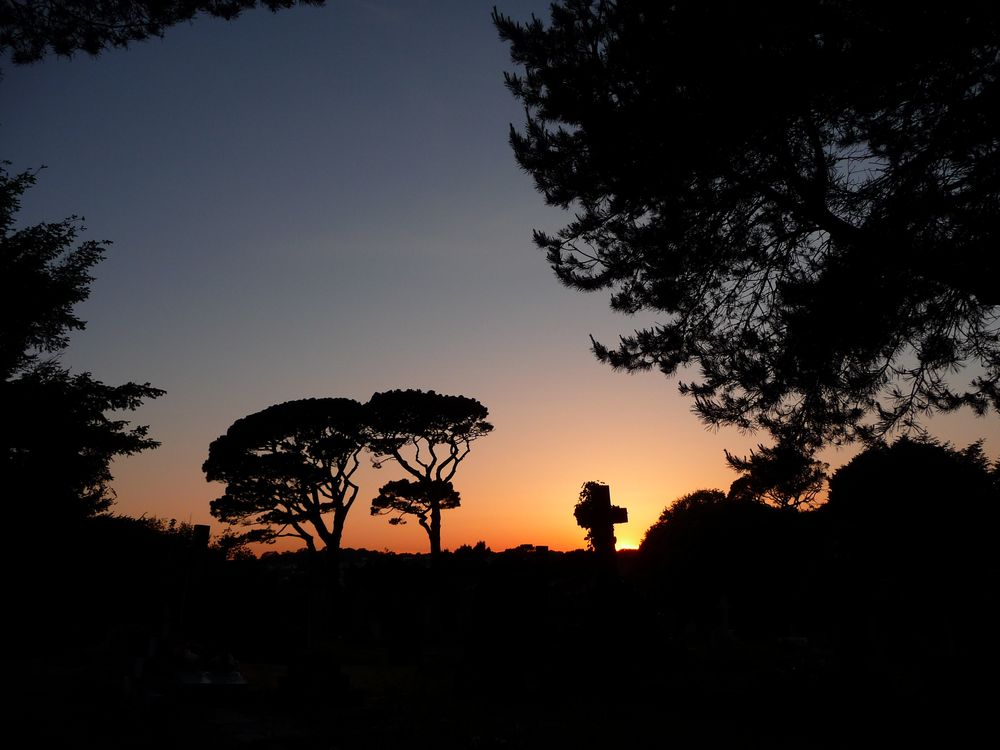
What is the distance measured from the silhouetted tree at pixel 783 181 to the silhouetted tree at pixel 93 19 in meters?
3.27

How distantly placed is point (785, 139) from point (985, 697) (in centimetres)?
565

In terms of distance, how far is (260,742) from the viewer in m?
6.22

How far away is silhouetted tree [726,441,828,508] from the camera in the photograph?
606cm

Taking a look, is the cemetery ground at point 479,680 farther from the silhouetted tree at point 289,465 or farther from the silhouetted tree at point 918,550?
the silhouetted tree at point 289,465

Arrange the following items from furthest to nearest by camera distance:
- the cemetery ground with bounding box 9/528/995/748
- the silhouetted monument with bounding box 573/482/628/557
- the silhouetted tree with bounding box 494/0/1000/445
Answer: the silhouetted monument with bounding box 573/482/628/557, the cemetery ground with bounding box 9/528/995/748, the silhouetted tree with bounding box 494/0/1000/445

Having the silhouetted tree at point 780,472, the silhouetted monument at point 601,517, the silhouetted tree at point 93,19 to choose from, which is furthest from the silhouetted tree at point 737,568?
the silhouetted tree at point 93,19

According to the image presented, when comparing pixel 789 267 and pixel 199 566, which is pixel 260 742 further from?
pixel 789 267

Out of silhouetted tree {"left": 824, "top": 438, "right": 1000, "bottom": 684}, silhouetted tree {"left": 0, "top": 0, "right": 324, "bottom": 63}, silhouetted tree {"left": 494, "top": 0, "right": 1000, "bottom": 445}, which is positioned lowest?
silhouetted tree {"left": 824, "top": 438, "right": 1000, "bottom": 684}

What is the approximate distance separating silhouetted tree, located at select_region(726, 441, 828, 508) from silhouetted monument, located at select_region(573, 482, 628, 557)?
17.6 ft

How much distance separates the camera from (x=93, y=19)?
6699mm

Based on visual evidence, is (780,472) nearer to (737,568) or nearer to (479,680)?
(479,680)

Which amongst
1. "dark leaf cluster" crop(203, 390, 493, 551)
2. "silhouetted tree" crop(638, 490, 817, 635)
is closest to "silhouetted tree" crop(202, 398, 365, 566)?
"dark leaf cluster" crop(203, 390, 493, 551)

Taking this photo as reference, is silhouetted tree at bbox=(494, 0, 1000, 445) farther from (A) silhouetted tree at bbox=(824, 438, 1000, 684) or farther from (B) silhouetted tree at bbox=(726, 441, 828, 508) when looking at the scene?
(A) silhouetted tree at bbox=(824, 438, 1000, 684)

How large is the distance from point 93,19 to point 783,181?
722 centimetres
